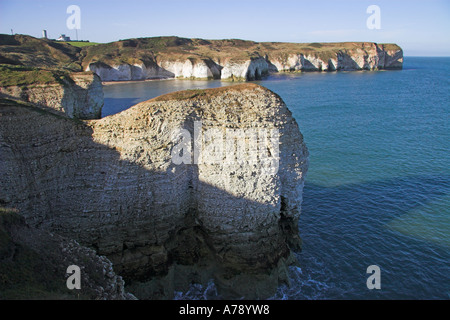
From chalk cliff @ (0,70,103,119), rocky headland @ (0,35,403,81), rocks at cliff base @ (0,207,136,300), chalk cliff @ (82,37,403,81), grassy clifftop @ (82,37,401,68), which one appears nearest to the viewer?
rocks at cliff base @ (0,207,136,300)

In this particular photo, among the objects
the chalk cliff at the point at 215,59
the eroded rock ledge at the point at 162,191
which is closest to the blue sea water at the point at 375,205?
the eroded rock ledge at the point at 162,191

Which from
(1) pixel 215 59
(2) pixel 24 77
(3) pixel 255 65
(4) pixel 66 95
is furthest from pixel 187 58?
(2) pixel 24 77

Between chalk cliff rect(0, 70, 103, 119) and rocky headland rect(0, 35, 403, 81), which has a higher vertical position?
rocky headland rect(0, 35, 403, 81)

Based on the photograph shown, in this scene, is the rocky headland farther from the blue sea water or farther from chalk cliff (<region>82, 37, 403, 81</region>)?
the blue sea water

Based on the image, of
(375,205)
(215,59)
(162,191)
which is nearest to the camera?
(162,191)

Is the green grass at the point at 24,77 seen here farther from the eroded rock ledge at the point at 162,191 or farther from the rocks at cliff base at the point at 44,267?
the rocks at cliff base at the point at 44,267

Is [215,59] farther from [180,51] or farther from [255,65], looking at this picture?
[180,51]

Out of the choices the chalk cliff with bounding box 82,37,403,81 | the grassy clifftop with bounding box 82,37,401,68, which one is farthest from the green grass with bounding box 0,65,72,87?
the grassy clifftop with bounding box 82,37,401,68
